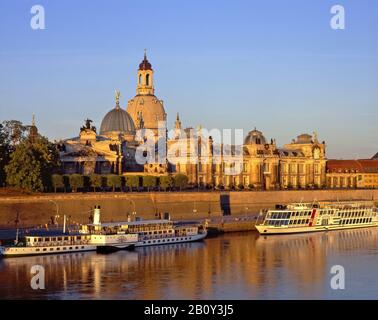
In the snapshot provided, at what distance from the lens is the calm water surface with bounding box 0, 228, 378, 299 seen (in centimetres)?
3800

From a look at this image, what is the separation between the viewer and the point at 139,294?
37.6m

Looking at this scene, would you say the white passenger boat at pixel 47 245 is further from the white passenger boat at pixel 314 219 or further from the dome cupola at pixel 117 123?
the dome cupola at pixel 117 123

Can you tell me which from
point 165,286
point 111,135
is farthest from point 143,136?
point 165,286

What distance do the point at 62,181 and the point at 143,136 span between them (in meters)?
33.6

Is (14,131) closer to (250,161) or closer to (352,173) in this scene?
(250,161)

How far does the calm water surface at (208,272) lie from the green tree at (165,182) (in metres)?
26.3

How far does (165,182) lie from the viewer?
85.8 meters

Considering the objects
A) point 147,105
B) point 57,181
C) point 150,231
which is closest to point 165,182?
point 57,181

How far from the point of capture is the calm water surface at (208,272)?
3800 cm

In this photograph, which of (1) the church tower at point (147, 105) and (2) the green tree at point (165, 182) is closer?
(2) the green tree at point (165, 182)

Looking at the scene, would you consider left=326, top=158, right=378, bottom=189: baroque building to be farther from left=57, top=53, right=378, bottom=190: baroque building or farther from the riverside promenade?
the riverside promenade

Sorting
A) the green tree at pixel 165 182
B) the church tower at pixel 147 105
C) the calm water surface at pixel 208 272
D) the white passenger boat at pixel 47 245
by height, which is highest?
the church tower at pixel 147 105

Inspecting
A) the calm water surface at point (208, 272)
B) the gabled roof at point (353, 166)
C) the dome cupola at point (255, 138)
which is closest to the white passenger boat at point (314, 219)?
the calm water surface at point (208, 272)
